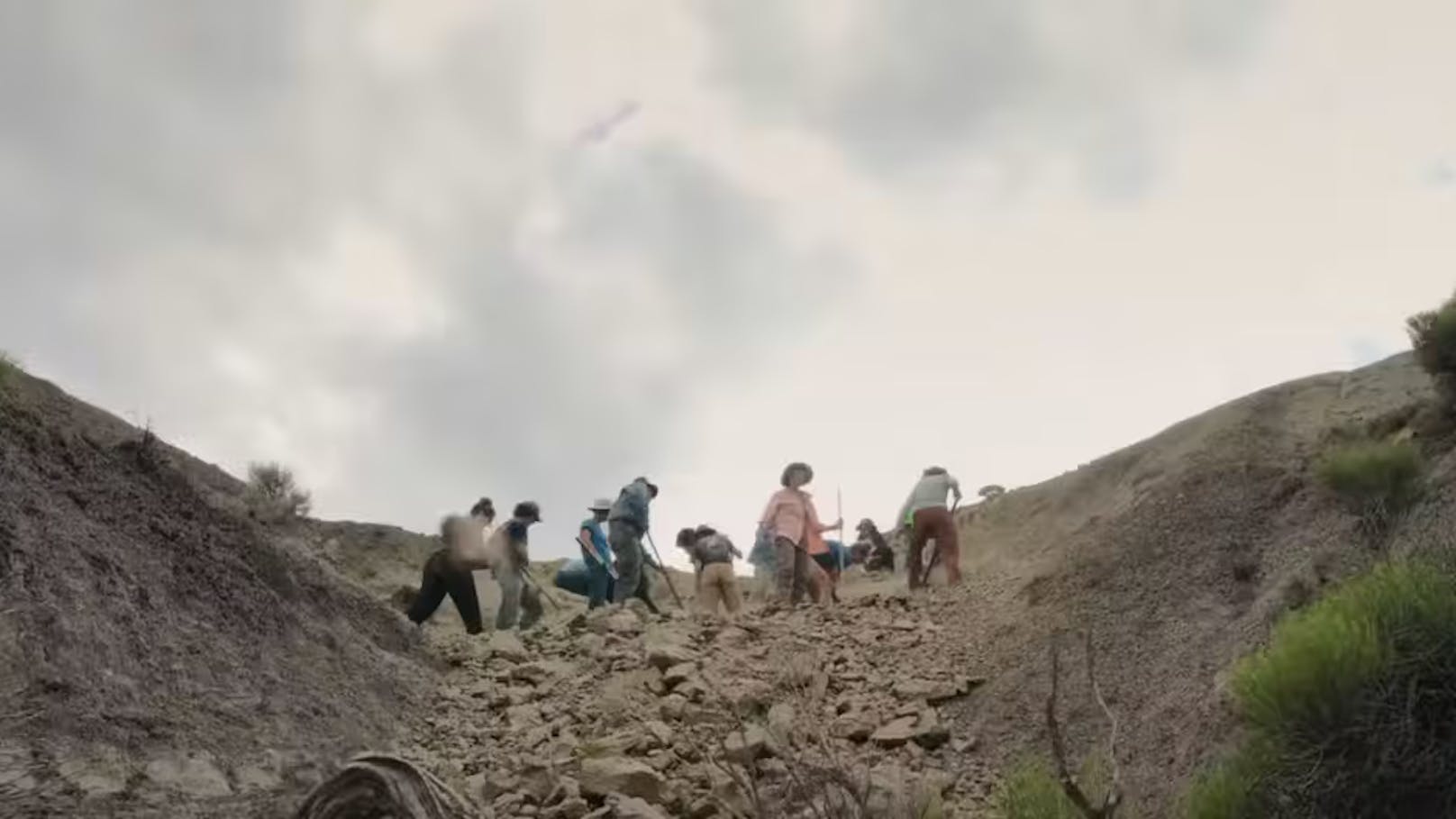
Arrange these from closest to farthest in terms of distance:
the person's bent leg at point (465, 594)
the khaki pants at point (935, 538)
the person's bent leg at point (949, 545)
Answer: the person's bent leg at point (465, 594), the khaki pants at point (935, 538), the person's bent leg at point (949, 545)

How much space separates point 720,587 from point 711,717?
175 inches

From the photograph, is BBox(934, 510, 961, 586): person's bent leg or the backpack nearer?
the backpack

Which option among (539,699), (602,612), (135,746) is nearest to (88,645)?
(135,746)

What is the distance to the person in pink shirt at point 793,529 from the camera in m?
13.7

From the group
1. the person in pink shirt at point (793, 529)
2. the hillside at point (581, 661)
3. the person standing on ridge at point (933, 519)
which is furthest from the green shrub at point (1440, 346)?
the person in pink shirt at point (793, 529)

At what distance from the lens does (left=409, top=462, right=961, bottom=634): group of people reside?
1301cm

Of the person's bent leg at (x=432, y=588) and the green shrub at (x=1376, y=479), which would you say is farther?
the person's bent leg at (x=432, y=588)

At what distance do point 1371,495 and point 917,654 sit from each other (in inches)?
141

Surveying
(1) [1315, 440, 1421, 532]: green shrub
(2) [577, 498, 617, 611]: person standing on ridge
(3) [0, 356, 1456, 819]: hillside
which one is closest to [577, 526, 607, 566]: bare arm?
(2) [577, 498, 617, 611]: person standing on ridge

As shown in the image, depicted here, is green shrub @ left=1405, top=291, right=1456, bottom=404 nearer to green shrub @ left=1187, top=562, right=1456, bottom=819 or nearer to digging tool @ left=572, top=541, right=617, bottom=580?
green shrub @ left=1187, top=562, right=1456, bottom=819

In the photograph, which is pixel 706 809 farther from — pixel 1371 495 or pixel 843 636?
pixel 1371 495

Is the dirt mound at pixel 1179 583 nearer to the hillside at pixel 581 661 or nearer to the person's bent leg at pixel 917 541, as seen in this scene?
the hillside at pixel 581 661

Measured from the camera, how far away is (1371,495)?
9273mm

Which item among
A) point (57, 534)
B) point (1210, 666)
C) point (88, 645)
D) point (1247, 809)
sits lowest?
point (1247, 809)
